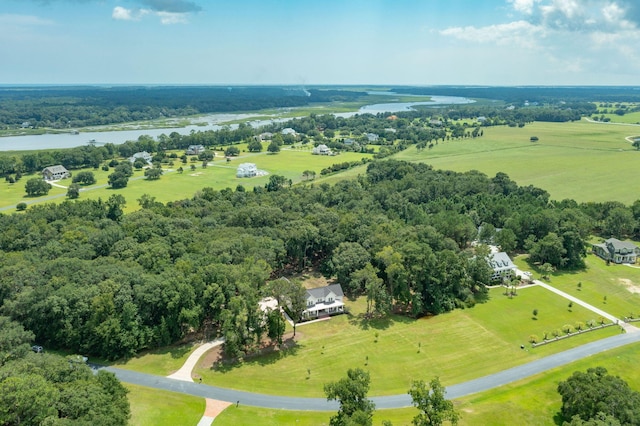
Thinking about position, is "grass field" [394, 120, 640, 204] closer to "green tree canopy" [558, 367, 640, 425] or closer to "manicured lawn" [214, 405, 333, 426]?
"green tree canopy" [558, 367, 640, 425]

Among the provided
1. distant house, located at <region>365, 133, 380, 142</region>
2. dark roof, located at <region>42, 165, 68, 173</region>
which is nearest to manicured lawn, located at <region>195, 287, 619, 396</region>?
dark roof, located at <region>42, 165, 68, 173</region>

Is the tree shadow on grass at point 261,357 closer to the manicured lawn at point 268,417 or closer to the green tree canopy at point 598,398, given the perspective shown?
the manicured lawn at point 268,417

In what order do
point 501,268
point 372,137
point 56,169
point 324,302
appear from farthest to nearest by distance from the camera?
point 372,137 → point 56,169 → point 501,268 → point 324,302

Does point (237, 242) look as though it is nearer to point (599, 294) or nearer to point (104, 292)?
point (104, 292)

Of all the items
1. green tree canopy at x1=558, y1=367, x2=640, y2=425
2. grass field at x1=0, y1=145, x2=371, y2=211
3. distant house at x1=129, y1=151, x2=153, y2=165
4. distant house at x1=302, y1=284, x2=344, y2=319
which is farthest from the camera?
distant house at x1=129, y1=151, x2=153, y2=165

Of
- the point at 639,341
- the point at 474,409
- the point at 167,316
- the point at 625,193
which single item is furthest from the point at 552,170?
the point at 167,316

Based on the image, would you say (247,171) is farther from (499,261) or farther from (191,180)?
(499,261)

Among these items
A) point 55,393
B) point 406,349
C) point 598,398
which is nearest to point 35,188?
point 55,393
